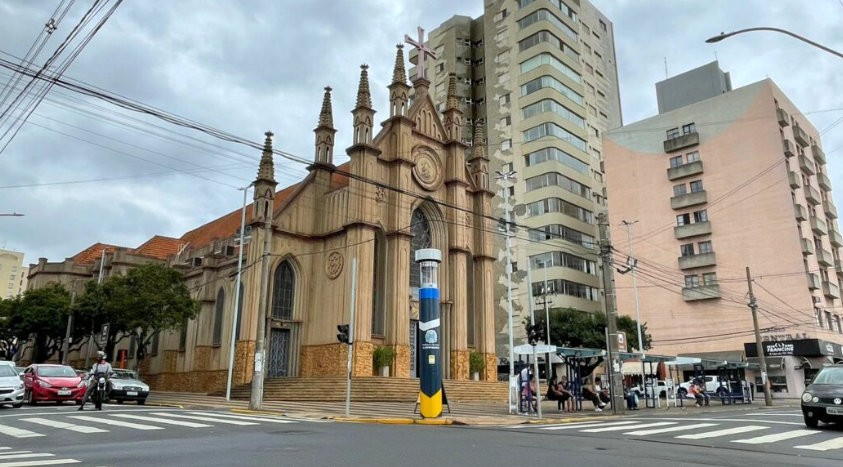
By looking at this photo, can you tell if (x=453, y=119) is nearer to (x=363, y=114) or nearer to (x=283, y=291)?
(x=363, y=114)

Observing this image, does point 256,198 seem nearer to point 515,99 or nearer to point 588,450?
point 588,450

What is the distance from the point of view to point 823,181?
59.3 m

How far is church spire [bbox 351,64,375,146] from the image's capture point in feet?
117

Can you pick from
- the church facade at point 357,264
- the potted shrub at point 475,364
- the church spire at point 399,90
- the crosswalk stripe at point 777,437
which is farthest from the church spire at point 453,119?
the crosswalk stripe at point 777,437

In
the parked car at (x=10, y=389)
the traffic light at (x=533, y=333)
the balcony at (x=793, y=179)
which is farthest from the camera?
the balcony at (x=793, y=179)

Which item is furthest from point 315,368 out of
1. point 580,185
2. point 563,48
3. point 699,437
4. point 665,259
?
point 563,48

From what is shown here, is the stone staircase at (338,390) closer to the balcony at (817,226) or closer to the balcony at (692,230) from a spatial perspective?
the balcony at (692,230)

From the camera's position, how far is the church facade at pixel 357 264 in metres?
33.7

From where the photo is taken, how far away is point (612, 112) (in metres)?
75.3

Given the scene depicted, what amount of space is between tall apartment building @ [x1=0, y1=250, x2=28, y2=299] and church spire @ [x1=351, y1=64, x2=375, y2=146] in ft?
381

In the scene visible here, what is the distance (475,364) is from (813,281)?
29.9m

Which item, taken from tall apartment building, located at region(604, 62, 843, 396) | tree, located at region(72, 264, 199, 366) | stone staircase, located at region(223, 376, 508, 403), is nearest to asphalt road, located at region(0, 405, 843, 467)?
stone staircase, located at region(223, 376, 508, 403)

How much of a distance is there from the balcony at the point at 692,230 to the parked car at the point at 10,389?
5137 cm

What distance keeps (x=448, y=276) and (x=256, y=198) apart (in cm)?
1300
